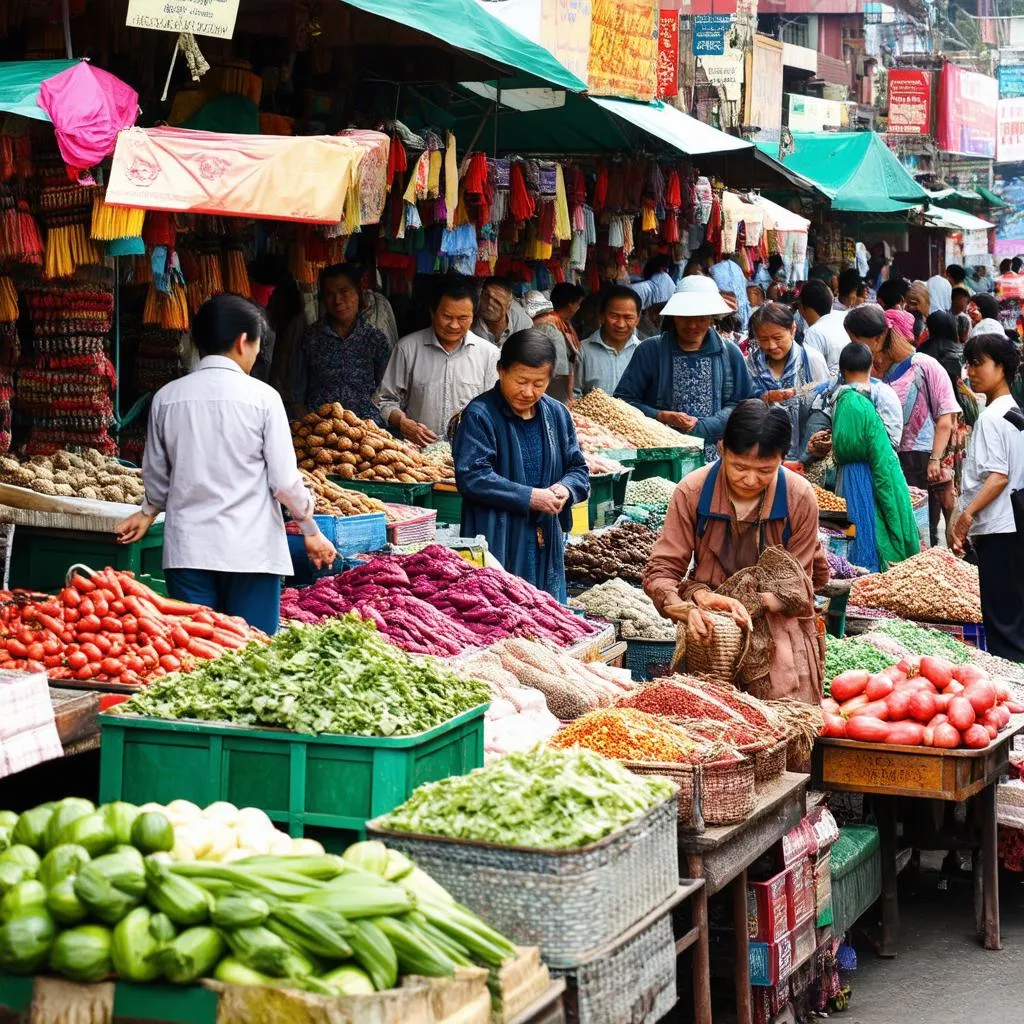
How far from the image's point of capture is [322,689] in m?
4.41

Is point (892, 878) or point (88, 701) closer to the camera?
point (88, 701)

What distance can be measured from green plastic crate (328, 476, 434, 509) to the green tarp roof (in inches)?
487

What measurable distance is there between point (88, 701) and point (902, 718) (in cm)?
296

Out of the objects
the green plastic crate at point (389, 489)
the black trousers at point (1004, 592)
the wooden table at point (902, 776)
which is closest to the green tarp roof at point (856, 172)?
the black trousers at point (1004, 592)

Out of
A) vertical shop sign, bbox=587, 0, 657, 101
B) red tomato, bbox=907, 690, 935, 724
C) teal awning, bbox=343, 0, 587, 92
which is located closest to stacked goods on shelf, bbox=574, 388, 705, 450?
teal awning, bbox=343, 0, 587, 92

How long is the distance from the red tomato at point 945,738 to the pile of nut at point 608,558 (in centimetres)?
298

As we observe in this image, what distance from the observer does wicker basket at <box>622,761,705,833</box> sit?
15.2ft

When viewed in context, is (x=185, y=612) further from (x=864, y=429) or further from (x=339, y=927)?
(x=864, y=429)

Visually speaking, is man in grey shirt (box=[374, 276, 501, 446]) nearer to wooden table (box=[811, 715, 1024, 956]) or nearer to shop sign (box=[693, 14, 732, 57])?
wooden table (box=[811, 715, 1024, 956])

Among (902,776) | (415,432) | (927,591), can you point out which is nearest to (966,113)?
(927,591)

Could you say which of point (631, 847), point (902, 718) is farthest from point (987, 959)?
point (631, 847)

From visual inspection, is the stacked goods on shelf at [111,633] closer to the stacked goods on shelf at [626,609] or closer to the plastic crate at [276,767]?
the plastic crate at [276,767]

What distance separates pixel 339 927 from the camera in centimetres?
310

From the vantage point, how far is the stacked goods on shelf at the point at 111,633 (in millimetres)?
5184
